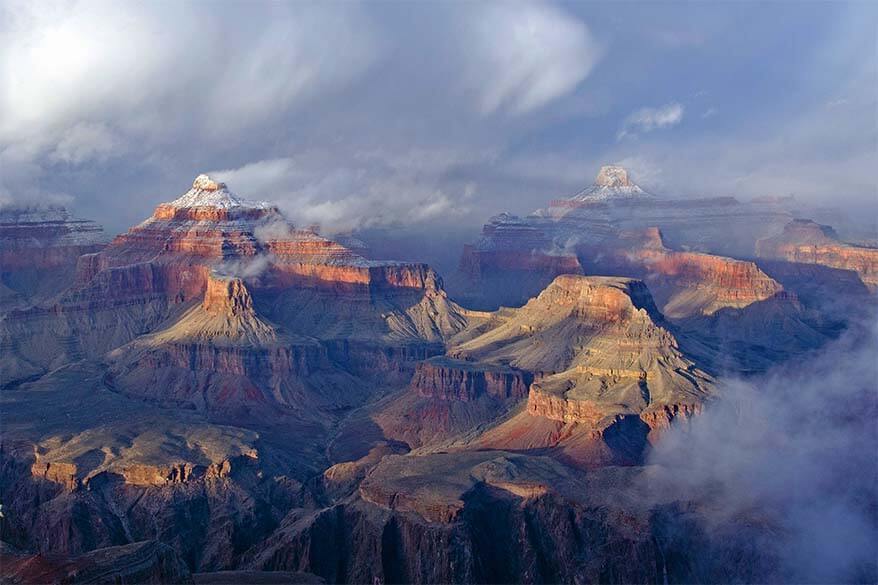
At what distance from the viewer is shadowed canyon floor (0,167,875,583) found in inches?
3570

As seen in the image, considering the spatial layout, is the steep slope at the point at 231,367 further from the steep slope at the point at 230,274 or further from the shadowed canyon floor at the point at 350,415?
the steep slope at the point at 230,274

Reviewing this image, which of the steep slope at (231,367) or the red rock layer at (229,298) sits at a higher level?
the red rock layer at (229,298)

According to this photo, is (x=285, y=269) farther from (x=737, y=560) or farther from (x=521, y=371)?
(x=737, y=560)

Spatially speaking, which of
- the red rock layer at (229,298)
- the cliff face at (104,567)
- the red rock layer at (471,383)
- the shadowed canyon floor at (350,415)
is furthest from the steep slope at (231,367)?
the cliff face at (104,567)

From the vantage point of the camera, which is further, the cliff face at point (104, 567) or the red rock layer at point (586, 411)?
the red rock layer at point (586, 411)

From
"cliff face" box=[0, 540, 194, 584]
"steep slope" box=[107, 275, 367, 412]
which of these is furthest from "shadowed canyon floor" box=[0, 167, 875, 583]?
"steep slope" box=[107, 275, 367, 412]

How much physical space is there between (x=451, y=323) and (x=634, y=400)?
6226 centimetres

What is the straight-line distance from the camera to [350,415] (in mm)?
145625

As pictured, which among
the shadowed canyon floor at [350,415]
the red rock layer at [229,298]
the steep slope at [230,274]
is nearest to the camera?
the shadowed canyon floor at [350,415]

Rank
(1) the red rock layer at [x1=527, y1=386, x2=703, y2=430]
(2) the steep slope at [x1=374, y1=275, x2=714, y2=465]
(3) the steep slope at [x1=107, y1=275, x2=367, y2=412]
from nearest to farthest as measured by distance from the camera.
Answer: (1) the red rock layer at [x1=527, y1=386, x2=703, y2=430], (2) the steep slope at [x1=374, y1=275, x2=714, y2=465], (3) the steep slope at [x1=107, y1=275, x2=367, y2=412]

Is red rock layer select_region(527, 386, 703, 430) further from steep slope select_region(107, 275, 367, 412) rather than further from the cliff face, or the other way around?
the cliff face

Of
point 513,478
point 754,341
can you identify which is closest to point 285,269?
point 754,341

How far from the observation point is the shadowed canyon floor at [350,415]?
90.7 metres

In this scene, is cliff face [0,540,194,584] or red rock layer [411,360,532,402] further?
red rock layer [411,360,532,402]
